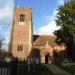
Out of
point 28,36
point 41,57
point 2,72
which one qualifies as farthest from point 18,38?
point 2,72

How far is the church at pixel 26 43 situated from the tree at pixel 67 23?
22.1 m

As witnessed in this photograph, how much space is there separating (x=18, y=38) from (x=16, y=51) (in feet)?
12.5

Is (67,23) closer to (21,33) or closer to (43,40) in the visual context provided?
(21,33)

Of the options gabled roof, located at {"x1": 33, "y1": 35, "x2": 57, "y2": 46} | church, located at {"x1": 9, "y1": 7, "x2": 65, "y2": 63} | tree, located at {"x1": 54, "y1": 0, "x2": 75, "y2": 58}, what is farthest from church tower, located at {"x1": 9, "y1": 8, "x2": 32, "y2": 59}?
tree, located at {"x1": 54, "y1": 0, "x2": 75, "y2": 58}

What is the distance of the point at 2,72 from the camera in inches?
455

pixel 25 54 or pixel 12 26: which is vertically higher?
pixel 12 26

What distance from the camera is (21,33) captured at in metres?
82.8

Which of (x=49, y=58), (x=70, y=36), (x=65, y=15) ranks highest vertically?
(x=65, y=15)

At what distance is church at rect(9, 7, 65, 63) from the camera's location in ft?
268

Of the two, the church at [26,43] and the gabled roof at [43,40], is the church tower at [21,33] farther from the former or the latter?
the gabled roof at [43,40]

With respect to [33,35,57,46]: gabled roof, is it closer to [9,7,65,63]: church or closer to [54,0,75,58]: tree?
[9,7,65,63]: church

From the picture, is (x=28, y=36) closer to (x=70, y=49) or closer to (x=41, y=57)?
(x=41, y=57)

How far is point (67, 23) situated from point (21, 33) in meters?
27.0

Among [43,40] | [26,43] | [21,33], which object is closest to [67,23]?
[26,43]
